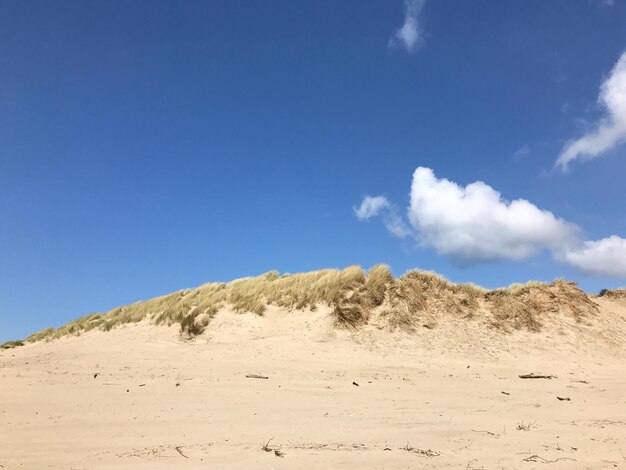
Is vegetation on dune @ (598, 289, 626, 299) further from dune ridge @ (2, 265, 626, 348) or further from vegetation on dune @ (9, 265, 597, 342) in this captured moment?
vegetation on dune @ (9, 265, 597, 342)

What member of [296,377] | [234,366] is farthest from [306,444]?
[234,366]

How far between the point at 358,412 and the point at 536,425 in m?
2.53

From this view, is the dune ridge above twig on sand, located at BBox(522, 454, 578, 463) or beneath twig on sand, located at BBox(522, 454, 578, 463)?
above

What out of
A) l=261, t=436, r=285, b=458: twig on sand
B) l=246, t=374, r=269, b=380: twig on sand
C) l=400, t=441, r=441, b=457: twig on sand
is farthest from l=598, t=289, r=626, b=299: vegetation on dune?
l=261, t=436, r=285, b=458: twig on sand

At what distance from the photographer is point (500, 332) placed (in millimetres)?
17109

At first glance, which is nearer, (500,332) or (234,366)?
(234,366)

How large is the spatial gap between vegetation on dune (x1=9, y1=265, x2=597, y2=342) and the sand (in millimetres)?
800

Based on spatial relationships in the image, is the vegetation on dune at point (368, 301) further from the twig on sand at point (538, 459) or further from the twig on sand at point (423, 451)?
the twig on sand at point (538, 459)

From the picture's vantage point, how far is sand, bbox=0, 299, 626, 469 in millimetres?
5141

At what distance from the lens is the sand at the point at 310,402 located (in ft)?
16.9

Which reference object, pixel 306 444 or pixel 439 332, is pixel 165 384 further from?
pixel 439 332

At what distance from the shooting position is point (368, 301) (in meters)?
17.2

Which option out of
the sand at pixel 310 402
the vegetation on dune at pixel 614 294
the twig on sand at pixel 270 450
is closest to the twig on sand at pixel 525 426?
the sand at pixel 310 402

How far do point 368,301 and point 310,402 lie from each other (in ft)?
30.7
